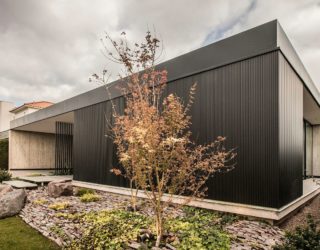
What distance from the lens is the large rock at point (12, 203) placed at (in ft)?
19.0

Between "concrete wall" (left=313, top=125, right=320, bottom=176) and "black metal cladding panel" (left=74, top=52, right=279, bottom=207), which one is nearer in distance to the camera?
"black metal cladding panel" (left=74, top=52, right=279, bottom=207)

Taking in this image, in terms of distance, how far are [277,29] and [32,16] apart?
5.95 meters

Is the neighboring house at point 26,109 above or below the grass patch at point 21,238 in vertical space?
above

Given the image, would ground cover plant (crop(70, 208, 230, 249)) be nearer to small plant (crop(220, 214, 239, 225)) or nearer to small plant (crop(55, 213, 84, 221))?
small plant (crop(220, 214, 239, 225))

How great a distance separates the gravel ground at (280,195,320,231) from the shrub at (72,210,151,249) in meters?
2.69

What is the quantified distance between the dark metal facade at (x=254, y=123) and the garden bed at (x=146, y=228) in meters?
0.61

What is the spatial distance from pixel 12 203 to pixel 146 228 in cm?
389

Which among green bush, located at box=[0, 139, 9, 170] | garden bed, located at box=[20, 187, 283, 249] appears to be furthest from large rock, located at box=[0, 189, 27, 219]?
green bush, located at box=[0, 139, 9, 170]

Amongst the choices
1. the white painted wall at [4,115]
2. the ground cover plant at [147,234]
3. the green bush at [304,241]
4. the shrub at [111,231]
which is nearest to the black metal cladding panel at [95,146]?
the shrub at [111,231]

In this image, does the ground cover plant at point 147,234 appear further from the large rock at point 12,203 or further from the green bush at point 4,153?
the green bush at point 4,153

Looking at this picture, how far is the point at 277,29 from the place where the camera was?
15.4ft

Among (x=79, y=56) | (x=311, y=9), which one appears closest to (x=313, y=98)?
(x=311, y=9)

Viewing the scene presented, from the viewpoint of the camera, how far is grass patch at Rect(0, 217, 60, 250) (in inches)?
156

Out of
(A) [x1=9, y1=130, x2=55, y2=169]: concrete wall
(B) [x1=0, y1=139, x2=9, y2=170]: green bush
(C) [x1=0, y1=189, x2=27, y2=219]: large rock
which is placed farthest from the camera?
(B) [x1=0, y1=139, x2=9, y2=170]: green bush
